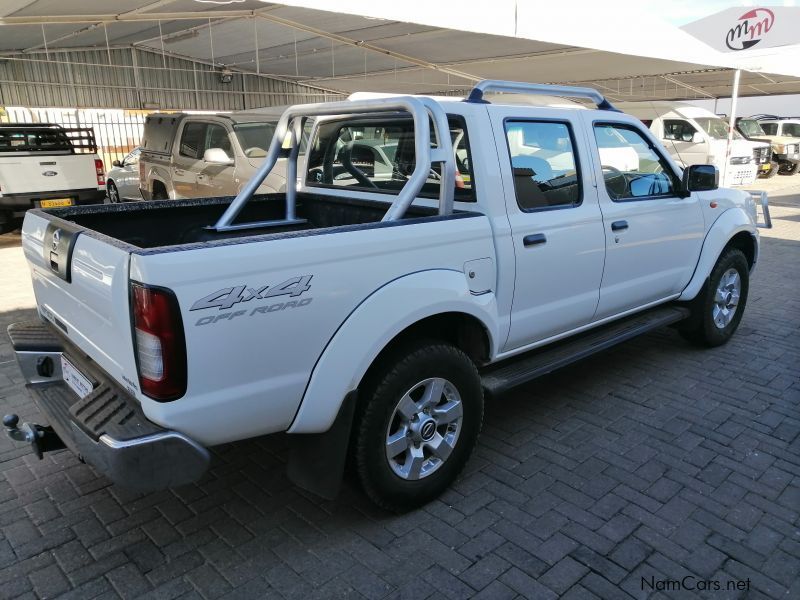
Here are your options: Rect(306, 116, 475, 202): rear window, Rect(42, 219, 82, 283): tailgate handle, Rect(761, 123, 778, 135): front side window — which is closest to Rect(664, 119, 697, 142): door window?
Rect(761, 123, 778, 135): front side window

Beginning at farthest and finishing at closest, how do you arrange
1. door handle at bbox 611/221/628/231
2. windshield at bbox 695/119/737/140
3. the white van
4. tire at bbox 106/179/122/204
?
1. windshield at bbox 695/119/737/140
2. the white van
3. tire at bbox 106/179/122/204
4. door handle at bbox 611/221/628/231

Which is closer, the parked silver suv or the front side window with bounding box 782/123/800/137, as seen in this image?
the parked silver suv

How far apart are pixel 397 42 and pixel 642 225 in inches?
475

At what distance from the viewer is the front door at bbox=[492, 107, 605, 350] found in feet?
10.8

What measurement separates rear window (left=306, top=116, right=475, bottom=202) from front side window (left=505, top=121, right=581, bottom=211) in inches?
10.9

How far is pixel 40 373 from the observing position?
10.0ft

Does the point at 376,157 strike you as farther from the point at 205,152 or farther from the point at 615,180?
the point at 205,152

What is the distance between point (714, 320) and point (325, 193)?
3249 mm

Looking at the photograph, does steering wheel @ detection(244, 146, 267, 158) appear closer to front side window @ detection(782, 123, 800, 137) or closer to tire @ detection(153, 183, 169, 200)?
tire @ detection(153, 183, 169, 200)

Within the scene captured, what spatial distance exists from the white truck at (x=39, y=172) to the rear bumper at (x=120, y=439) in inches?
320

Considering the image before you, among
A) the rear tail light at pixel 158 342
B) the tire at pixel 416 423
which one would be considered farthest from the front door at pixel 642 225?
the rear tail light at pixel 158 342

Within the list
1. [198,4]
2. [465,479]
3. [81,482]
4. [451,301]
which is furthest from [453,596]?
[198,4]

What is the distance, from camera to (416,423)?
2.91 meters

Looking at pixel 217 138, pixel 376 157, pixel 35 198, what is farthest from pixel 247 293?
pixel 35 198
